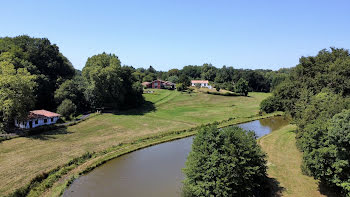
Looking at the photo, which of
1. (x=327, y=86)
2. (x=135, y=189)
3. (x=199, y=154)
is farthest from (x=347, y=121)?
(x=327, y=86)

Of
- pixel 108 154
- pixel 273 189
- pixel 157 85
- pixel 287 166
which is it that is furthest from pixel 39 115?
pixel 157 85

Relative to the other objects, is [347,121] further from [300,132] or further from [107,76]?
[107,76]

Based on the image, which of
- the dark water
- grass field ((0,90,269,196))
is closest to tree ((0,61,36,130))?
grass field ((0,90,269,196))

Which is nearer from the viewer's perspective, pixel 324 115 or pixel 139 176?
pixel 139 176

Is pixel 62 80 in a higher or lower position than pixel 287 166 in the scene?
higher

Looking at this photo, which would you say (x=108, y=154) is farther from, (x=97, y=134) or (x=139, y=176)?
(x=97, y=134)
